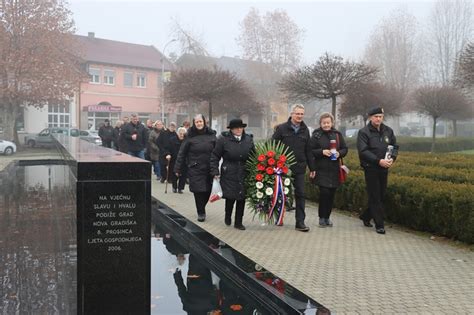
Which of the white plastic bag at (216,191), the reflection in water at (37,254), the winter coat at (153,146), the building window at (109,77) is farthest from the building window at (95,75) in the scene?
the white plastic bag at (216,191)

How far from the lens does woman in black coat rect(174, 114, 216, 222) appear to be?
27.2ft

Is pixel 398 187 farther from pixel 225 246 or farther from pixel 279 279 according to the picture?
pixel 279 279

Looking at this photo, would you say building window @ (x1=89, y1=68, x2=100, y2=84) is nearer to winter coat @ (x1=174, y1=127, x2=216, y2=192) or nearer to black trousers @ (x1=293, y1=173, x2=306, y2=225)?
winter coat @ (x1=174, y1=127, x2=216, y2=192)

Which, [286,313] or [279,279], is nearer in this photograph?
[286,313]

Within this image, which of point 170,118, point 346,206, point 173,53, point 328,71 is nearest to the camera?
point 346,206

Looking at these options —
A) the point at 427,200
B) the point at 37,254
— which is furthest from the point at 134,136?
the point at 427,200

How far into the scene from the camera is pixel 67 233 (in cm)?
743

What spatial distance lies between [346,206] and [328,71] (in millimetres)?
13067

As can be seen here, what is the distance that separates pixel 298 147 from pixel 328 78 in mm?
15125

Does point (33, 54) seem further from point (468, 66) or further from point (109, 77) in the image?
point (468, 66)

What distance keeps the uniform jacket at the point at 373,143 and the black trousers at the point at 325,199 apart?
0.68 m

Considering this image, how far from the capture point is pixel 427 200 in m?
7.48

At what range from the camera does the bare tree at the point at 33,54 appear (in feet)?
113

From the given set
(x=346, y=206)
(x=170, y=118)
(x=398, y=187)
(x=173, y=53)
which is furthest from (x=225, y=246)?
(x=170, y=118)
